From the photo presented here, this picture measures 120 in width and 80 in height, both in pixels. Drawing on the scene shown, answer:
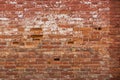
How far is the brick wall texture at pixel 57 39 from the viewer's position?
12.6ft

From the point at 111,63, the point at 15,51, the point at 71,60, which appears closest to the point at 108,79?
the point at 111,63

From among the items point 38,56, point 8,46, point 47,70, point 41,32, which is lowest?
point 47,70

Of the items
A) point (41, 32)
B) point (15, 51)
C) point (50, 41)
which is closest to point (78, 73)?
point (50, 41)

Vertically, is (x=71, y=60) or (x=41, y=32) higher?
(x=41, y=32)

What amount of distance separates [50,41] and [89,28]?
900mm

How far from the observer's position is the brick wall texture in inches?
151

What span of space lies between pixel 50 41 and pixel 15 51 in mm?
796

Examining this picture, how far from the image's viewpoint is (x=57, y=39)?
3844 mm

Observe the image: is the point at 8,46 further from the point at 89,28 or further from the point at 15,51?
the point at 89,28

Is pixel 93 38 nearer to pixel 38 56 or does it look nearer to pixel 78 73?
pixel 78 73

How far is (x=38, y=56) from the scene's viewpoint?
3.84 m

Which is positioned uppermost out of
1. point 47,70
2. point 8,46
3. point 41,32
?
point 41,32

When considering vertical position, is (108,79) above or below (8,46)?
below

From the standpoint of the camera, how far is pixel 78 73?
151 inches
